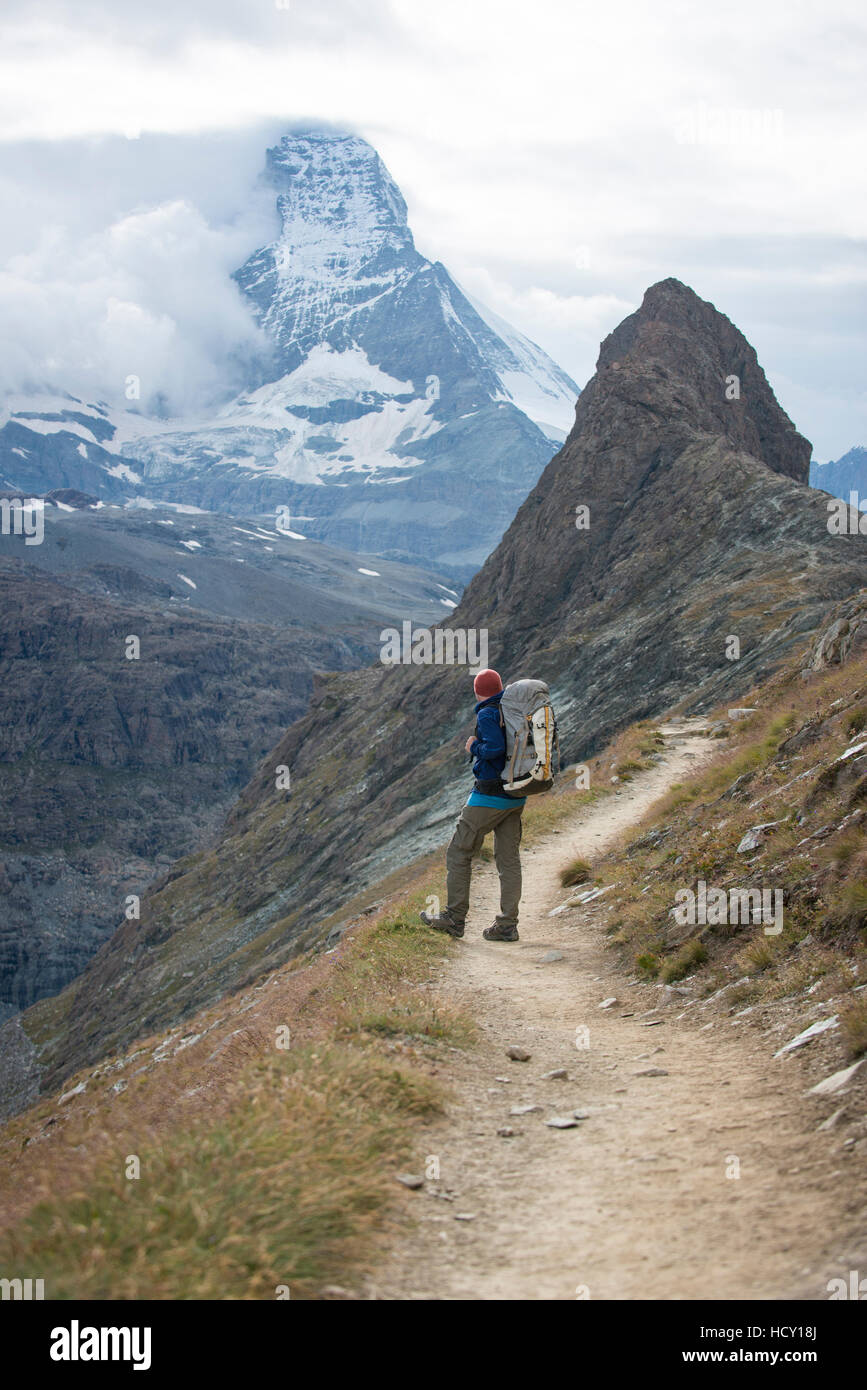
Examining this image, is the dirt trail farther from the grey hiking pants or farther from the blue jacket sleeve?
the blue jacket sleeve

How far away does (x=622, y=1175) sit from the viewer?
621cm

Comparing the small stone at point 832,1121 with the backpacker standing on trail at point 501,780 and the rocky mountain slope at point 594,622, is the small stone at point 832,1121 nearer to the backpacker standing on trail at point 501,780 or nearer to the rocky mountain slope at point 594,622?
the backpacker standing on trail at point 501,780

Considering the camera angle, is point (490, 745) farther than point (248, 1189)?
Yes

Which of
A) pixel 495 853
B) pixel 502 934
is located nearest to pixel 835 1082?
pixel 495 853

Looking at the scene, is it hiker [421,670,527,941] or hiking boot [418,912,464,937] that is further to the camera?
hiking boot [418,912,464,937]

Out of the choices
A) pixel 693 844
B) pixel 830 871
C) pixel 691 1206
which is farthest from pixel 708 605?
pixel 691 1206

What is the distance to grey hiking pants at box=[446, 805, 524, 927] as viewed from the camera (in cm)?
1338

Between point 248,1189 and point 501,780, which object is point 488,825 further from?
point 248,1189

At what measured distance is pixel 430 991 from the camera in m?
10.8

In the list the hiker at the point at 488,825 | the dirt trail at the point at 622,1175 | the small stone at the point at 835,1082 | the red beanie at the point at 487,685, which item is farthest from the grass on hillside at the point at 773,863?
the red beanie at the point at 487,685

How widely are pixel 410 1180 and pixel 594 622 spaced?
48.2m

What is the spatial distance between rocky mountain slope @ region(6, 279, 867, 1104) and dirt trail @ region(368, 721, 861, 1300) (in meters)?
25.5

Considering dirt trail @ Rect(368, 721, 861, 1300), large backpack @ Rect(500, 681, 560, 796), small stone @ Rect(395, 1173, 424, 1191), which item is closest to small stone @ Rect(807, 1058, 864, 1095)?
dirt trail @ Rect(368, 721, 861, 1300)
